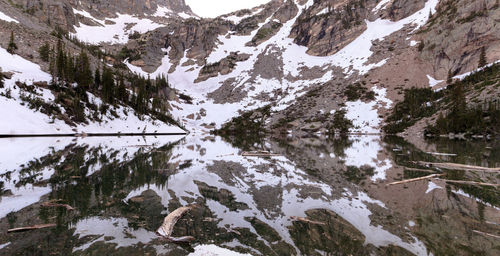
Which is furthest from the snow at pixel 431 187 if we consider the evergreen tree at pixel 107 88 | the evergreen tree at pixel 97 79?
the evergreen tree at pixel 97 79

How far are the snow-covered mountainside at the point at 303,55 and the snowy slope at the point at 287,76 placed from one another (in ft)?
2.04

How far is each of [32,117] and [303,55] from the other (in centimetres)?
14696

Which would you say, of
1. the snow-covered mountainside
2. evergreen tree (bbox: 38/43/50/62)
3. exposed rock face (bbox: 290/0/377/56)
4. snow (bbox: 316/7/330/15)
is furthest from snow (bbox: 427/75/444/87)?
evergreen tree (bbox: 38/43/50/62)

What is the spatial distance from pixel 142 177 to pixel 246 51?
176734mm

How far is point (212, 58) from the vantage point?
6895 inches

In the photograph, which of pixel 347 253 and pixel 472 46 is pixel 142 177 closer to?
pixel 347 253

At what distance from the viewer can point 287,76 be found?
14350cm

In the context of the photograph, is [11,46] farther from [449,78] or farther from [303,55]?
[303,55]

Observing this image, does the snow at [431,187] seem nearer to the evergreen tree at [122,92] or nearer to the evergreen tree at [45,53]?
the evergreen tree at [122,92]

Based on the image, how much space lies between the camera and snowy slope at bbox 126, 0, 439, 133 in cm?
11121

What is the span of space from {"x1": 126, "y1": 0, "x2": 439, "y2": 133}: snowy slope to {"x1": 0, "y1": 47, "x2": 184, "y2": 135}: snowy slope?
1896 inches

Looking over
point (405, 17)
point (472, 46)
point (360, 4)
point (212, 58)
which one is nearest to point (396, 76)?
point (472, 46)

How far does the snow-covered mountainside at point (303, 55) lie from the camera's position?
8775 cm

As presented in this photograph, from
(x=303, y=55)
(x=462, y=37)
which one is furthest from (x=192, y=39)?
(x=462, y=37)
